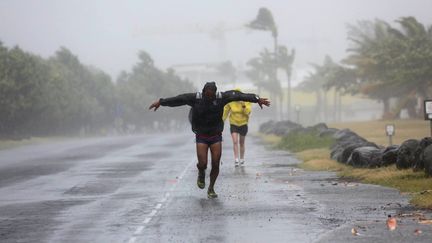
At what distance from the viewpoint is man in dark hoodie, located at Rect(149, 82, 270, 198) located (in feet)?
46.9

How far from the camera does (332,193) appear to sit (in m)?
15.0

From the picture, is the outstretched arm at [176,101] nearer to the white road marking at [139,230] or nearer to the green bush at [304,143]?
the white road marking at [139,230]

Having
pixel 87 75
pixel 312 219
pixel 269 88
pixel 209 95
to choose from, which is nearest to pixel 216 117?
pixel 209 95

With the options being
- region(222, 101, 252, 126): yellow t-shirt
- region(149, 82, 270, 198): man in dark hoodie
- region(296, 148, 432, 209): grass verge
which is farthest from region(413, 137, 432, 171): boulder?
region(222, 101, 252, 126): yellow t-shirt

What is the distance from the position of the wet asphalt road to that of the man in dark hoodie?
0.87 meters

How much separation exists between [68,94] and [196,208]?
6700cm

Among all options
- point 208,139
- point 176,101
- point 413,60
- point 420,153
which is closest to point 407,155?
point 420,153

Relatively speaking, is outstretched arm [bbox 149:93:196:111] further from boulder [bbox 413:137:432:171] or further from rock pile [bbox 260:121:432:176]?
boulder [bbox 413:137:432:171]

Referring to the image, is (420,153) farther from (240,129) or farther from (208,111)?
(240,129)

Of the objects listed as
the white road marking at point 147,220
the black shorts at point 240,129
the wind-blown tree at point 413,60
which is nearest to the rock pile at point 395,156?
the black shorts at point 240,129

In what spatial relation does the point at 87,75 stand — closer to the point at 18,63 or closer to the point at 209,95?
the point at 18,63

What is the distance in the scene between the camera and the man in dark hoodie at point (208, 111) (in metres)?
14.3

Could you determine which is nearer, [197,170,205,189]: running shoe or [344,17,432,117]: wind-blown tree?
[197,170,205,189]: running shoe

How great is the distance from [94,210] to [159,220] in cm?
196
